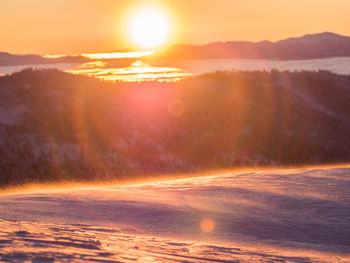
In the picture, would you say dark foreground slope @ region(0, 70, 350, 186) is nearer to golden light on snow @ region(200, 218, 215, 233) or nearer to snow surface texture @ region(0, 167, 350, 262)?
snow surface texture @ region(0, 167, 350, 262)

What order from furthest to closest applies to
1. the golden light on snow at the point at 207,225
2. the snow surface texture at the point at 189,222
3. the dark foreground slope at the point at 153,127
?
the dark foreground slope at the point at 153,127 < the golden light on snow at the point at 207,225 < the snow surface texture at the point at 189,222

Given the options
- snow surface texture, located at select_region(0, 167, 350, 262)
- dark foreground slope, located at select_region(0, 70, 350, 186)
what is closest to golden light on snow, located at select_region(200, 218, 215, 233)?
snow surface texture, located at select_region(0, 167, 350, 262)

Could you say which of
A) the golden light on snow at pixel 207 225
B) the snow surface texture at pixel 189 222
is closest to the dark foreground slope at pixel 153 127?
the snow surface texture at pixel 189 222

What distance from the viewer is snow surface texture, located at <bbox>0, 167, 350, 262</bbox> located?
330 cm

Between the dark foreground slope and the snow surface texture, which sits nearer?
the snow surface texture

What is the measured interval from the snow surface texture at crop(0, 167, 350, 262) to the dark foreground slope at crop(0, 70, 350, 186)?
376 inches

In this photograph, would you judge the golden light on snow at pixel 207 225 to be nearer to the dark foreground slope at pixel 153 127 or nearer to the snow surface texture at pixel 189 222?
the snow surface texture at pixel 189 222

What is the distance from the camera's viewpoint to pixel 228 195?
19.0 ft

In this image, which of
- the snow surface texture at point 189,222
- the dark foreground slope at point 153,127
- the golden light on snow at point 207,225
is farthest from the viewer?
the dark foreground slope at point 153,127

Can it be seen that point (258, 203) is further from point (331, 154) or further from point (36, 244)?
point (331, 154)

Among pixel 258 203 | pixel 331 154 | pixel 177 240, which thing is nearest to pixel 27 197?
pixel 177 240

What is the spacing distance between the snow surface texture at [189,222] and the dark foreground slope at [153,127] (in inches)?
376

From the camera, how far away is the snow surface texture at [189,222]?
3297mm

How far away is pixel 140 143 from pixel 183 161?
1.93 metres
